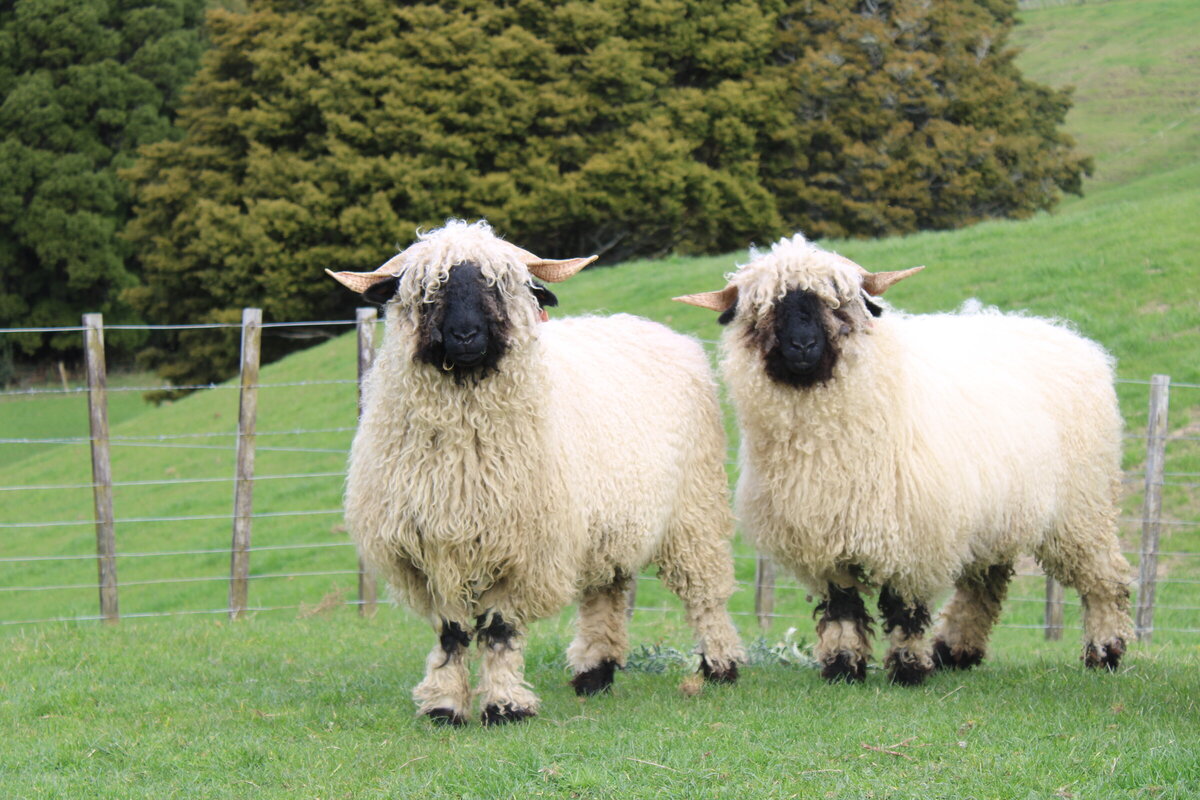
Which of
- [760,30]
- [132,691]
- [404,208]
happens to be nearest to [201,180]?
[404,208]

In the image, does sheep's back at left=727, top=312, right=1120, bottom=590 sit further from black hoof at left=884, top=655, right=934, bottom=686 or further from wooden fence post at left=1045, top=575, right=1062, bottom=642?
wooden fence post at left=1045, top=575, right=1062, bottom=642

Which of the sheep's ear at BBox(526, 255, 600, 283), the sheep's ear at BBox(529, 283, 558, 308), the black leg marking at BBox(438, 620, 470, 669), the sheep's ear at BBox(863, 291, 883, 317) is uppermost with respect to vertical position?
the sheep's ear at BBox(526, 255, 600, 283)

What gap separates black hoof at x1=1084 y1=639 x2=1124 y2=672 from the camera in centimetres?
846

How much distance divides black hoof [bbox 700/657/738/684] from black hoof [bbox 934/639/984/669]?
1581 millimetres

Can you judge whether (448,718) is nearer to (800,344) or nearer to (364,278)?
(364,278)

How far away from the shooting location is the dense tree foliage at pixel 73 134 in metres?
36.4

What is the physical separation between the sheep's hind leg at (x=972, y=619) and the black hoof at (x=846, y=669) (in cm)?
114

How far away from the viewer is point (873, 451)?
7574mm

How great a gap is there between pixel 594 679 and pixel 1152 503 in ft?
20.1

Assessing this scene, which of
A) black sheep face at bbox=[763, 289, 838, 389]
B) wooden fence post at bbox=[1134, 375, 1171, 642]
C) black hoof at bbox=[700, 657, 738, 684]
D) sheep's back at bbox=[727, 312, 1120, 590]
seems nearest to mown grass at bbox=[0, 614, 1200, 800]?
black hoof at bbox=[700, 657, 738, 684]

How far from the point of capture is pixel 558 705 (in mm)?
7250

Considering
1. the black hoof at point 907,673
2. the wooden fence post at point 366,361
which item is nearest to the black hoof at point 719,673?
the black hoof at point 907,673

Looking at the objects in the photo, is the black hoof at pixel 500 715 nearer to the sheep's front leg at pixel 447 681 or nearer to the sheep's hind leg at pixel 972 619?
the sheep's front leg at pixel 447 681

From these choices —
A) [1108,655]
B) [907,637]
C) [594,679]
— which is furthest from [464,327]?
[1108,655]
